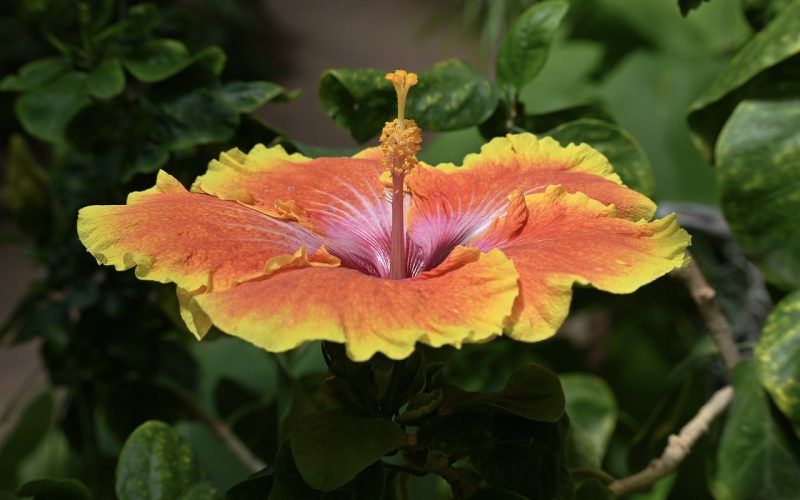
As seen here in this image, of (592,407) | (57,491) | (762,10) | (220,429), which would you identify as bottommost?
(220,429)

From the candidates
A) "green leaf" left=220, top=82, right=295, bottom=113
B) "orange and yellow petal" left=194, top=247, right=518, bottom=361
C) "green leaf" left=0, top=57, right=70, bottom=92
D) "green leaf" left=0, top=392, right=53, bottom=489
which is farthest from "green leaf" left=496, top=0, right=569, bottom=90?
"green leaf" left=0, top=392, right=53, bottom=489

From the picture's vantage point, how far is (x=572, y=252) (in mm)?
520

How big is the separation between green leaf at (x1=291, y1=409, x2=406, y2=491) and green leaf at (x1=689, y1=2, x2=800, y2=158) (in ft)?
1.66

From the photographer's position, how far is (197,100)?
2.85 feet

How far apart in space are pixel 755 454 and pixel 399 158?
0.42 meters

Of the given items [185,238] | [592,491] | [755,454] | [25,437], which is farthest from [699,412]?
[25,437]

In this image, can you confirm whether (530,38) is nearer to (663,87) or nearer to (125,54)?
(125,54)

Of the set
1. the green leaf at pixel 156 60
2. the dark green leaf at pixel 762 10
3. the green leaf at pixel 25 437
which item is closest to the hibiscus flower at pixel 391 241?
the green leaf at pixel 156 60

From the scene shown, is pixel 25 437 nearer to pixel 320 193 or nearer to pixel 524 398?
pixel 320 193

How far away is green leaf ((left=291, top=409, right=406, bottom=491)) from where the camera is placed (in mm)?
530

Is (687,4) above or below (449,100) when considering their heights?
above

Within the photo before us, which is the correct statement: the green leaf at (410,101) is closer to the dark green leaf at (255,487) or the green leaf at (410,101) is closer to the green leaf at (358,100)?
the green leaf at (358,100)

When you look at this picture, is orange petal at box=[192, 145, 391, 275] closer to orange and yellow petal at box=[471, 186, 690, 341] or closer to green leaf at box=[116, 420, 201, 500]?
orange and yellow petal at box=[471, 186, 690, 341]

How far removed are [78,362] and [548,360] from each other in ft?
2.22
